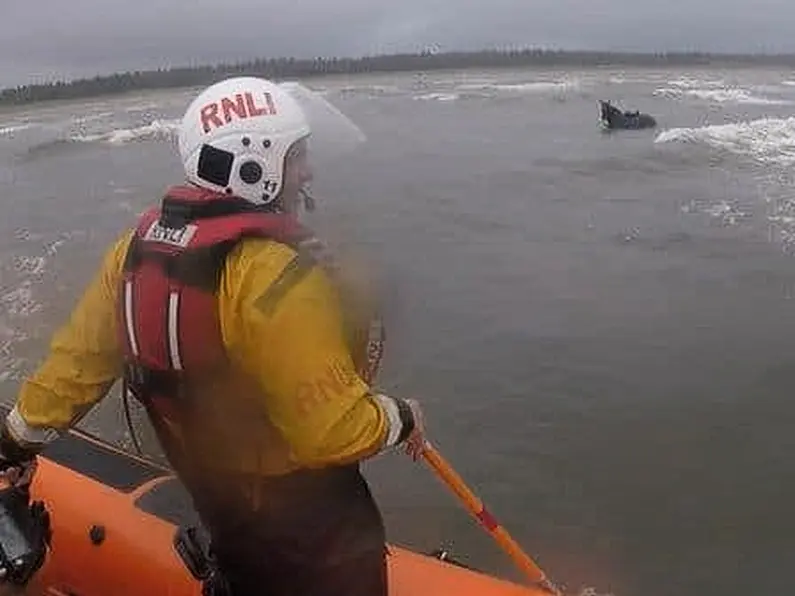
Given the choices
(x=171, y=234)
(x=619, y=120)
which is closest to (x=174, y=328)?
(x=171, y=234)

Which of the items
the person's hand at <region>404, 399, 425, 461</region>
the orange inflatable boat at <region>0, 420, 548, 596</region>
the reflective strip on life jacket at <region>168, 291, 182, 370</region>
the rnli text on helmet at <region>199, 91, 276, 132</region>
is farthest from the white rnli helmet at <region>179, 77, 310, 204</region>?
the orange inflatable boat at <region>0, 420, 548, 596</region>

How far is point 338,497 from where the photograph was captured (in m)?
2.69

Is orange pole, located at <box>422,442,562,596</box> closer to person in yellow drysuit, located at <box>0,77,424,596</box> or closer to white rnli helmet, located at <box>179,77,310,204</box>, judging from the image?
person in yellow drysuit, located at <box>0,77,424,596</box>

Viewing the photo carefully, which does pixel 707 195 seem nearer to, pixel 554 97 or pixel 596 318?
pixel 596 318

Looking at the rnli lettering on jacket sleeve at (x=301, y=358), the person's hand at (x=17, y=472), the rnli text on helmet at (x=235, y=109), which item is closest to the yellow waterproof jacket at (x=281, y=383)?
the rnli lettering on jacket sleeve at (x=301, y=358)

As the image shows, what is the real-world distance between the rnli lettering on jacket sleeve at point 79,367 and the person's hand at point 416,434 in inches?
30.2

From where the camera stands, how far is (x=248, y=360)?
2340 mm

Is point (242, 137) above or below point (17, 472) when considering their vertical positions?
above

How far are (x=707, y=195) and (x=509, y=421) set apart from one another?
9988 millimetres

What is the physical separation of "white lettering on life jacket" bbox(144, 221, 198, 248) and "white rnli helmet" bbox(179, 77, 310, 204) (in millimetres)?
126

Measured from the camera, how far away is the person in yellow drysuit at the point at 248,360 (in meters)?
2.31

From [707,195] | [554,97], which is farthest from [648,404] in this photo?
[554,97]

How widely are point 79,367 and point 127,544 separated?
1.36 meters

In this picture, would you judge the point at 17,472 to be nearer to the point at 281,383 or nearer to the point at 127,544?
the point at 127,544
